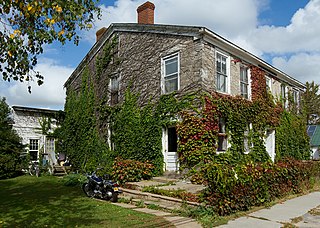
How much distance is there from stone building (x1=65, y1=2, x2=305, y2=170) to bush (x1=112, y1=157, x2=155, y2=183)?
3.95ft

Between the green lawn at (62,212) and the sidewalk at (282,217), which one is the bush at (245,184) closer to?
the sidewalk at (282,217)

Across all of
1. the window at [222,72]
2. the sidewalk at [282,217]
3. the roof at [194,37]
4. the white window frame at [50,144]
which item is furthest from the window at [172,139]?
the white window frame at [50,144]

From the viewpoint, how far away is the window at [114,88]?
1727 centimetres

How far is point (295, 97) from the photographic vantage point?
21.1 m

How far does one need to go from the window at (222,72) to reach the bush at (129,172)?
505cm

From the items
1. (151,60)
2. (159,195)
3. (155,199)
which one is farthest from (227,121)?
(155,199)

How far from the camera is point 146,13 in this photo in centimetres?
1650

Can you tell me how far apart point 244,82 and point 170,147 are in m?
5.44

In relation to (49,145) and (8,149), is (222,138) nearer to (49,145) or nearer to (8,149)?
(8,149)

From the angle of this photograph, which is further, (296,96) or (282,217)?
(296,96)

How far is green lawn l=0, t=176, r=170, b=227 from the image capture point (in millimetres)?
7176

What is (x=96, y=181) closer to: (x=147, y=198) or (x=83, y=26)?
(x=147, y=198)

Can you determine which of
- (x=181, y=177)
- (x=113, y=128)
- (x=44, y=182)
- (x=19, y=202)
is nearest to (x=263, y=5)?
(x=181, y=177)

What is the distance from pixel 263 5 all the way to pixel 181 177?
759 centimetres
